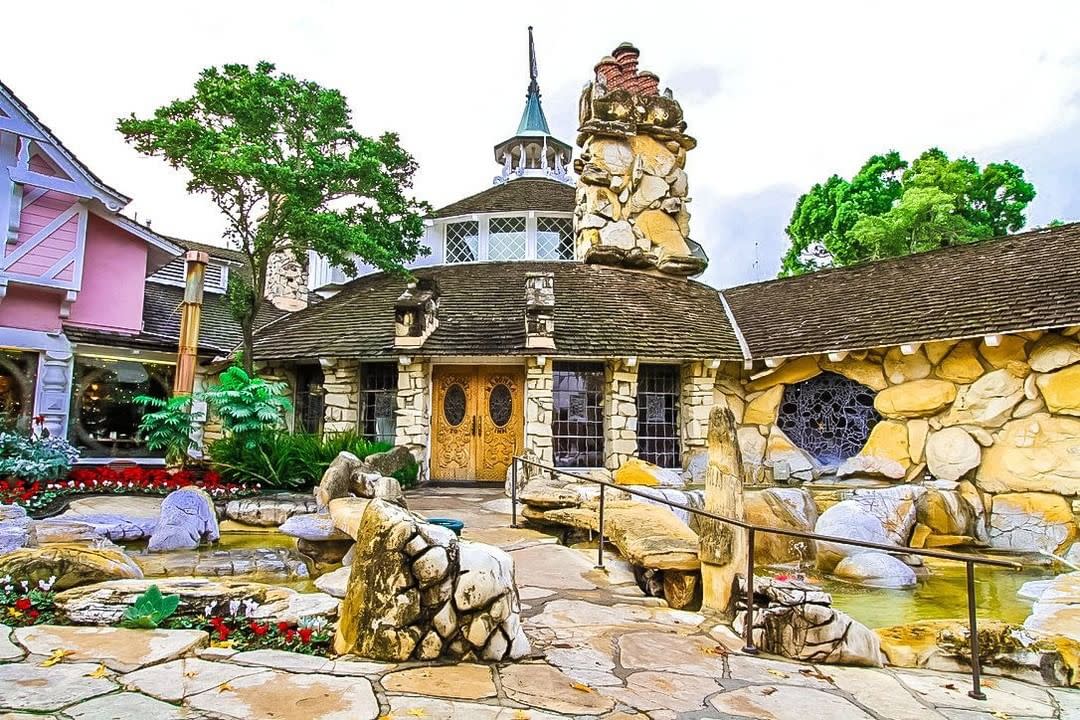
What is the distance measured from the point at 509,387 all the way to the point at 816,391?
6.16 meters

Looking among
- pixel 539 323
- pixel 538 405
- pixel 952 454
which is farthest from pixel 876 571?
pixel 539 323

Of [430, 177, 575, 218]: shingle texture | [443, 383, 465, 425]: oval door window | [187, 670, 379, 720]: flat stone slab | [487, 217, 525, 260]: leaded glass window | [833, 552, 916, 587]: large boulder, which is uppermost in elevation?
[430, 177, 575, 218]: shingle texture

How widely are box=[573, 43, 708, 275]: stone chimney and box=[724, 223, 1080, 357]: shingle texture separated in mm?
2478

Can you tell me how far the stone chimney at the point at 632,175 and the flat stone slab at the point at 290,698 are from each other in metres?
12.4

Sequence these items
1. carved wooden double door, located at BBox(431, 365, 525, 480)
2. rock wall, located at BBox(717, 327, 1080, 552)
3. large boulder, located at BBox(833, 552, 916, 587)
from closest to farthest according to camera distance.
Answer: large boulder, located at BBox(833, 552, 916, 587)
rock wall, located at BBox(717, 327, 1080, 552)
carved wooden double door, located at BBox(431, 365, 525, 480)

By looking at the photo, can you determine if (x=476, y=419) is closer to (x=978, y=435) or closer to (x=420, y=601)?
(x=978, y=435)

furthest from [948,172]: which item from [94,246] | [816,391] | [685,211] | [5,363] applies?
[5,363]

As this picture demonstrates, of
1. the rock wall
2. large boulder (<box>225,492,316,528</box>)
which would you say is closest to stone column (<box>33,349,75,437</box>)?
large boulder (<box>225,492,316,528</box>)

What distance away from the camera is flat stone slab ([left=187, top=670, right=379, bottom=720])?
2.70 meters

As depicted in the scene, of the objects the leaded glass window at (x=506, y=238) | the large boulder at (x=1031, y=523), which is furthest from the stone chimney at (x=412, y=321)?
the large boulder at (x=1031, y=523)

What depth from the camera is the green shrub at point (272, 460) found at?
9703 millimetres

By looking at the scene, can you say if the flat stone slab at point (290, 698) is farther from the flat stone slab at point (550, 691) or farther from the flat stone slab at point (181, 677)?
the flat stone slab at point (550, 691)

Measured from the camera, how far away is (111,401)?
500 inches

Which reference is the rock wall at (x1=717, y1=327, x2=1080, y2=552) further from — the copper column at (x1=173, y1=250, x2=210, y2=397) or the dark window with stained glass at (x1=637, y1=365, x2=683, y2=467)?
the copper column at (x1=173, y1=250, x2=210, y2=397)
